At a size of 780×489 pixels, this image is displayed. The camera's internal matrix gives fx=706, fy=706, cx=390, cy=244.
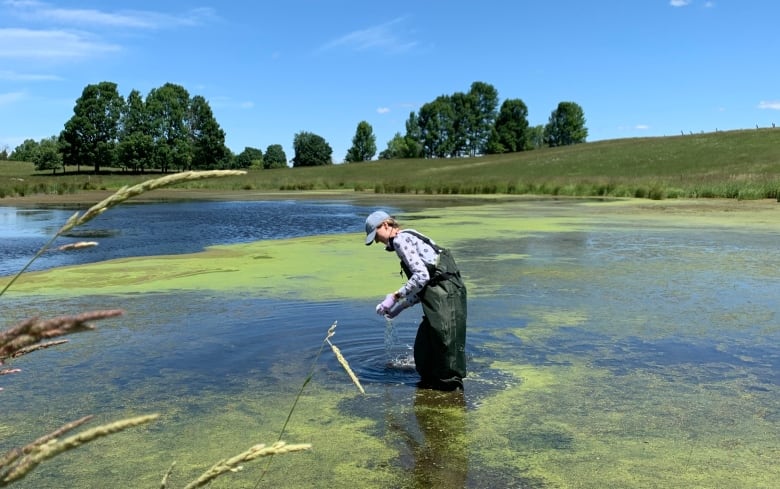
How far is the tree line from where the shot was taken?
7944 cm

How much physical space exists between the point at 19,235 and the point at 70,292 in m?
9.48

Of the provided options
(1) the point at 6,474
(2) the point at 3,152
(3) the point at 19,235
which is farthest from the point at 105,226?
(2) the point at 3,152

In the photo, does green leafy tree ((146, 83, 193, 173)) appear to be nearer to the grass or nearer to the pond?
the grass

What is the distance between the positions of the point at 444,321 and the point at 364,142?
108 metres

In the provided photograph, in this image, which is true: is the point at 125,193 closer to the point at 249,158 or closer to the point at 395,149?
the point at 395,149

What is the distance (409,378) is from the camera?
17.4ft

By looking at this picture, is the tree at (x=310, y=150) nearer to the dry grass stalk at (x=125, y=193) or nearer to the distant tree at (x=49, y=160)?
the distant tree at (x=49, y=160)

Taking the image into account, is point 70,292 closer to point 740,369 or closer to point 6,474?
point 740,369

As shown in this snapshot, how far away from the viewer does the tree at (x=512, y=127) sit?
103 meters

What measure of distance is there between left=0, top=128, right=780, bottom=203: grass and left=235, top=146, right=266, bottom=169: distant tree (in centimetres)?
4061

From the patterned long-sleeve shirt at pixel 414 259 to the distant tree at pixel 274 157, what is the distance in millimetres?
130992

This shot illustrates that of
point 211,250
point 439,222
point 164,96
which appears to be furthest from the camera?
point 164,96

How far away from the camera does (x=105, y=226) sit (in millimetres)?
21031

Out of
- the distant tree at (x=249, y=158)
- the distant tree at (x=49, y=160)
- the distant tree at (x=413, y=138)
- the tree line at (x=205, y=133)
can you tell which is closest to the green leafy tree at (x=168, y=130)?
the tree line at (x=205, y=133)
